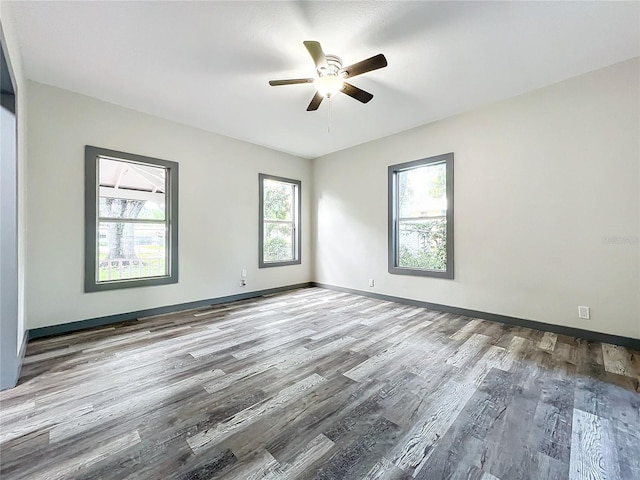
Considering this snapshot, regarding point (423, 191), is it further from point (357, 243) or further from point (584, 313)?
point (584, 313)

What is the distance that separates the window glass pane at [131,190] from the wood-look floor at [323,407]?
1.60m

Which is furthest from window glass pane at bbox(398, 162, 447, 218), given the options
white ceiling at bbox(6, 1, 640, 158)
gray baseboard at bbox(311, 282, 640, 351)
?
gray baseboard at bbox(311, 282, 640, 351)

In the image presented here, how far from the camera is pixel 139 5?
201 centimetres

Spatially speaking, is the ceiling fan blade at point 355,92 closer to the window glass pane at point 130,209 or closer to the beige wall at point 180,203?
the beige wall at point 180,203

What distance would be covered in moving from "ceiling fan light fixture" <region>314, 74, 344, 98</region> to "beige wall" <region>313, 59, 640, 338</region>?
216cm

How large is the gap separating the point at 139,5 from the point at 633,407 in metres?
4.41

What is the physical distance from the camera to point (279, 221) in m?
5.50

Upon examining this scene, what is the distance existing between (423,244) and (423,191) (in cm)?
84

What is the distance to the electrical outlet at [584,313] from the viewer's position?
2.88 meters

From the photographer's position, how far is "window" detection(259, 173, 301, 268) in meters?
5.16

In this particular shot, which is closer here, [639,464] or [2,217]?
[639,464]

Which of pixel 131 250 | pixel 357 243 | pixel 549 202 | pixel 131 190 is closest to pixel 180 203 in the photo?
pixel 131 190

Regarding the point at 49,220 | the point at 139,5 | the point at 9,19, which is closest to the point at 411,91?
the point at 139,5

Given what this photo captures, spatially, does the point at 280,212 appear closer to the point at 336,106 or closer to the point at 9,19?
the point at 336,106
